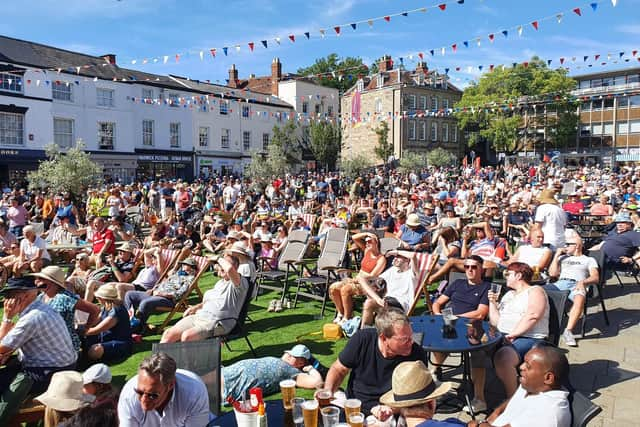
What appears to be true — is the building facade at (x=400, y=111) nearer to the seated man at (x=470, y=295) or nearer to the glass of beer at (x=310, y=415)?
the seated man at (x=470, y=295)

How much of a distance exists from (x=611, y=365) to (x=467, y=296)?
1.48 meters

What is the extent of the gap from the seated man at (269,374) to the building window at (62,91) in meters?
26.9

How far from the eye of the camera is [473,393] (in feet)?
13.8

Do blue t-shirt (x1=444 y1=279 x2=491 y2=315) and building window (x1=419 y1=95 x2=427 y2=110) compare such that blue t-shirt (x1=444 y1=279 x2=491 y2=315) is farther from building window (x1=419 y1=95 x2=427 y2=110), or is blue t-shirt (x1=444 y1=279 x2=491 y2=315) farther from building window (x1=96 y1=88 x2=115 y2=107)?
building window (x1=419 y1=95 x2=427 y2=110)

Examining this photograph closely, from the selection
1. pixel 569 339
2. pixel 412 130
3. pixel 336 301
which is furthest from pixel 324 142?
pixel 569 339

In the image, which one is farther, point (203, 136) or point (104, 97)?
point (203, 136)

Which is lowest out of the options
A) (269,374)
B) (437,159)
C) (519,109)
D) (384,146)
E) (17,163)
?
(269,374)

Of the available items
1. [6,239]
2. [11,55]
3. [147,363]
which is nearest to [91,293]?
[6,239]

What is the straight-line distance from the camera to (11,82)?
2472 centimetres

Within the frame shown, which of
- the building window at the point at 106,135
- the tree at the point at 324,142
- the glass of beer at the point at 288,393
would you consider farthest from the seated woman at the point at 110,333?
the tree at the point at 324,142

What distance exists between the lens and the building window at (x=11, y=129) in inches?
984

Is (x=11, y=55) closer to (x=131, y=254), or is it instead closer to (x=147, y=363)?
(x=131, y=254)

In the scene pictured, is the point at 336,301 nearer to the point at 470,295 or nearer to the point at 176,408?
the point at 470,295

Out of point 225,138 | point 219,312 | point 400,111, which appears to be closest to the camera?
point 219,312
